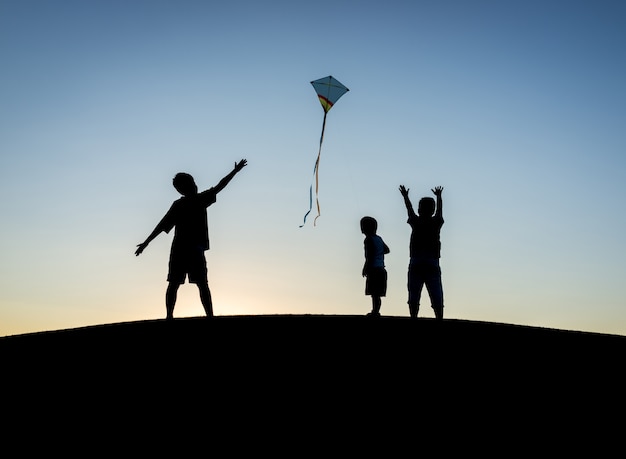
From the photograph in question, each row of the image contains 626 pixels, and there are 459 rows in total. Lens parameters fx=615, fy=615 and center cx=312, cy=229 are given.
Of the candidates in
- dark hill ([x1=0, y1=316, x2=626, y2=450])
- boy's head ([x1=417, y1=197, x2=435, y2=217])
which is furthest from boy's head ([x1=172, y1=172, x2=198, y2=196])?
boy's head ([x1=417, y1=197, x2=435, y2=217])

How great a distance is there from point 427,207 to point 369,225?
112cm

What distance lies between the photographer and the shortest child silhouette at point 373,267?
9008 mm

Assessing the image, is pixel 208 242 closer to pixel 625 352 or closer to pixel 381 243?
pixel 381 243

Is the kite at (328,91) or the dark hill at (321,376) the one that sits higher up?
the kite at (328,91)

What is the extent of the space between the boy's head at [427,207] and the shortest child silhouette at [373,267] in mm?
1013

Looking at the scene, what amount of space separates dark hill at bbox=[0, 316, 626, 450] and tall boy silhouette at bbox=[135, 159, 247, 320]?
682 millimetres

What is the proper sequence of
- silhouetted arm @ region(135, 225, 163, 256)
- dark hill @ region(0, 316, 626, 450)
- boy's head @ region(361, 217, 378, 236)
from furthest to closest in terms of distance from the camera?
1. boy's head @ region(361, 217, 378, 236)
2. silhouetted arm @ region(135, 225, 163, 256)
3. dark hill @ region(0, 316, 626, 450)

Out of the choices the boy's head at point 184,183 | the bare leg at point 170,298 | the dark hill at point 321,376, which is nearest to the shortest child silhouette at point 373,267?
the dark hill at point 321,376

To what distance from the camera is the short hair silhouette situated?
9000 millimetres

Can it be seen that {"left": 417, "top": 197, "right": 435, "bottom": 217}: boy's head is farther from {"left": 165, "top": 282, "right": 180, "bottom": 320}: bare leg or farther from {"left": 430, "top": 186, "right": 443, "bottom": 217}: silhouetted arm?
{"left": 165, "top": 282, "right": 180, "bottom": 320}: bare leg

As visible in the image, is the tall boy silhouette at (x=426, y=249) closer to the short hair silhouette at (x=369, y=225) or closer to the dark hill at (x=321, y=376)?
the short hair silhouette at (x=369, y=225)

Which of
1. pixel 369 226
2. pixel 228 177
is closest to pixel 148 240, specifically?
pixel 228 177

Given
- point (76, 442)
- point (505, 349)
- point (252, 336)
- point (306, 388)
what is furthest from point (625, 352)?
point (76, 442)

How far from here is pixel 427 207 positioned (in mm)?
8156
